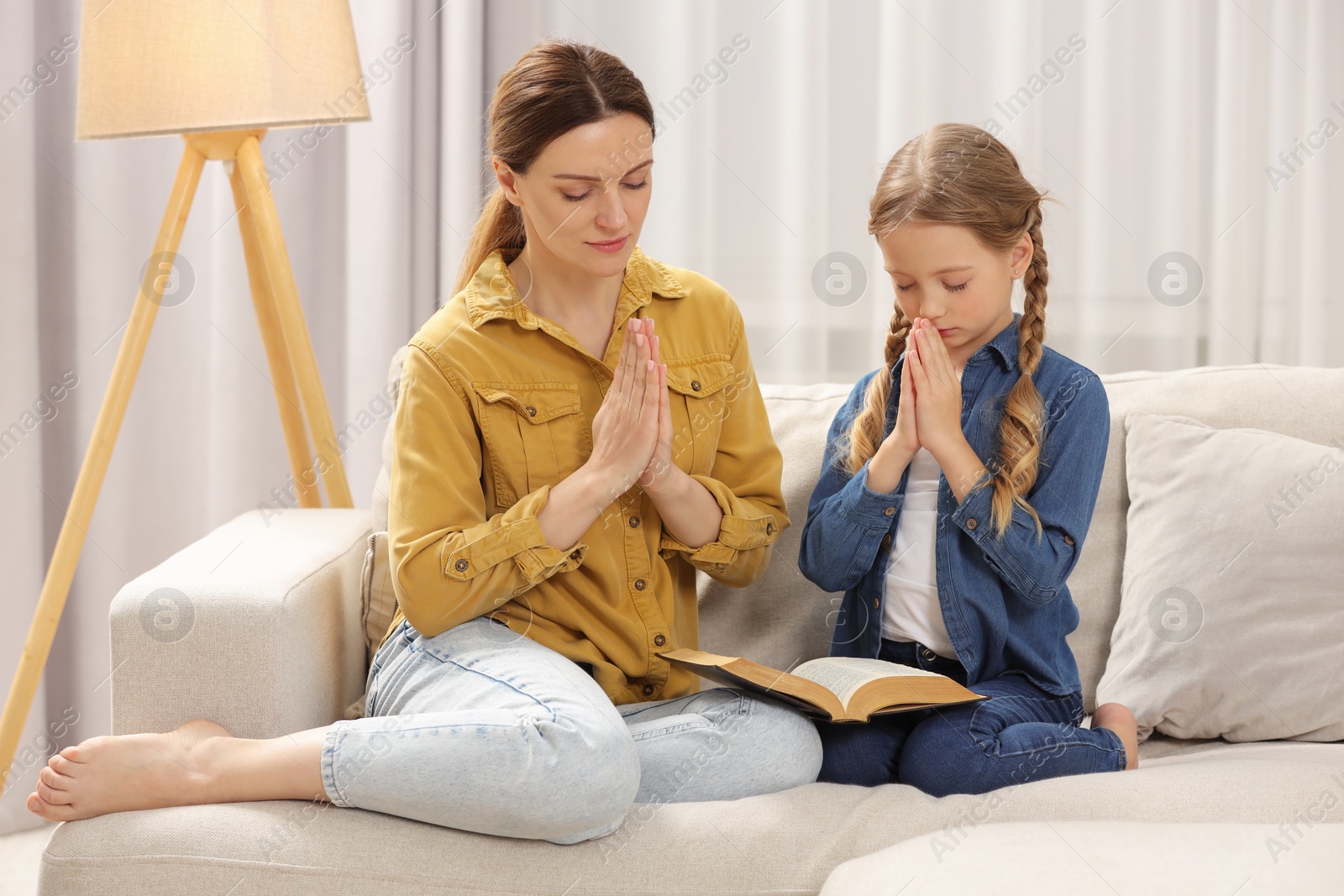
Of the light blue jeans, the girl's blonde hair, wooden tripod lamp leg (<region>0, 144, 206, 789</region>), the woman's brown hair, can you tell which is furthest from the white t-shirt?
wooden tripod lamp leg (<region>0, 144, 206, 789</region>)

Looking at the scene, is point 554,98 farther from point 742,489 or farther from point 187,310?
point 187,310

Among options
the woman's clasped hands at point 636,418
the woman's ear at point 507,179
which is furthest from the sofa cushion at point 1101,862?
the woman's ear at point 507,179

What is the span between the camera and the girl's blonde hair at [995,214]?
1.41 meters

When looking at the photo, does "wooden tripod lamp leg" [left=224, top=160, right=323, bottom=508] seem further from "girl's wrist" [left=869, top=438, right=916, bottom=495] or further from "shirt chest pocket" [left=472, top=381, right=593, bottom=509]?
"girl's wrist" [left=869, top=438, right=916, bottom=495]

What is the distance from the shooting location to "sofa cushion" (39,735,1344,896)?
1.19 m

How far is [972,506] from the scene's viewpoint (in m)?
1.41

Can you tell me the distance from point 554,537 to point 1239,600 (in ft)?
3.09

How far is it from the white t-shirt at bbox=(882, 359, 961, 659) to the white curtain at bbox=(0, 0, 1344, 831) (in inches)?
37.2

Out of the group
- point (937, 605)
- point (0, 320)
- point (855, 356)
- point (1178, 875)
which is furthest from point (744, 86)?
point (1178, 875)

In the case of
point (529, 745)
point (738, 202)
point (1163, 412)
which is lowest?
point (529, 745)

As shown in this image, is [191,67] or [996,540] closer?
[996,540]

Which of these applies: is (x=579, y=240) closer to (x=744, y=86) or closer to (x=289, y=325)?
(x=289, y=325)

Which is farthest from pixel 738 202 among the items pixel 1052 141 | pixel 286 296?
pixel 286 296

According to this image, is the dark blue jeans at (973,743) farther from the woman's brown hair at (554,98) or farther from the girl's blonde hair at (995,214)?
the woman's brown hair at (554,98)
